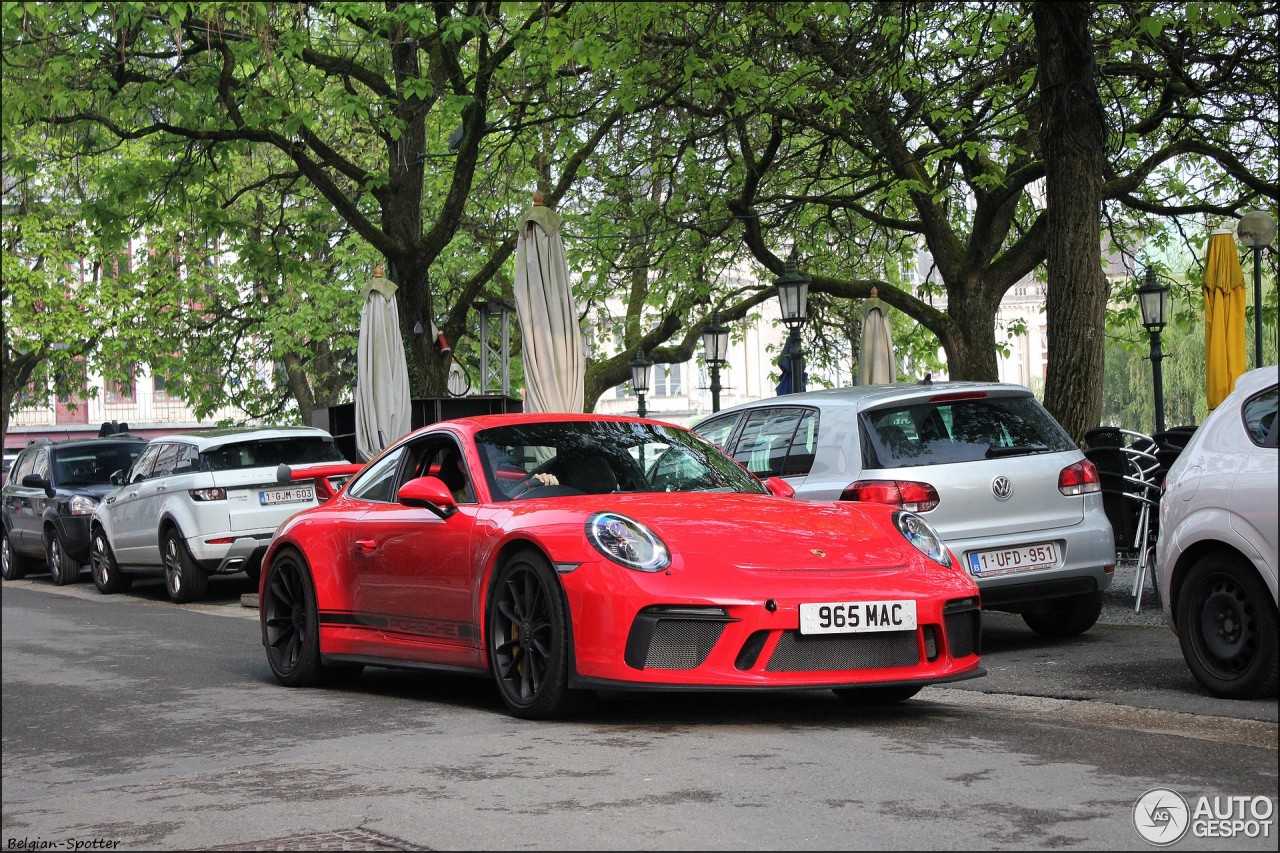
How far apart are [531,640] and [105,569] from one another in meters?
12.8

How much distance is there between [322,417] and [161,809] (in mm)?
17343

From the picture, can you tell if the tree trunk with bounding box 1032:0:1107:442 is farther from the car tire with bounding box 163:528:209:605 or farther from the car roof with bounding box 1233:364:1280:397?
the car tire with bounding box 163:528:209:605

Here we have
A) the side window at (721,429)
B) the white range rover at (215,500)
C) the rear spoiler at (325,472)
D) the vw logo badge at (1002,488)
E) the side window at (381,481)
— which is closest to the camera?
the side window at (381,481)

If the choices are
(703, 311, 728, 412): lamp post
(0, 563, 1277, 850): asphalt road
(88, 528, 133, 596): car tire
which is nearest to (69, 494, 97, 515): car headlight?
(88, 528, 133, 596): car tire

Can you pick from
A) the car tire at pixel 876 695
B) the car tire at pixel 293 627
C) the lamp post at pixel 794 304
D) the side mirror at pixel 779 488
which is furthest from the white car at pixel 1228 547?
the lamp post at pixel 794 304

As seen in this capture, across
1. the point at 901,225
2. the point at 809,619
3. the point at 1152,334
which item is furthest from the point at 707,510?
the point at 1152,334

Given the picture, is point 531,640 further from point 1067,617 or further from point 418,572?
point 1067,617

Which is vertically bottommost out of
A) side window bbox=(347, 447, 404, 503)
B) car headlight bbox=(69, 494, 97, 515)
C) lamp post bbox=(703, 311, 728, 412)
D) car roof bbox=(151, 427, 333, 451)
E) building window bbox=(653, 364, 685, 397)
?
car headlight bbox=(69, 494, 97, 515)

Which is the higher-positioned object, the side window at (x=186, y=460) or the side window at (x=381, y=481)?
the side window at (x=186, y=460)

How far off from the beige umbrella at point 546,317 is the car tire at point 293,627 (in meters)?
6.70

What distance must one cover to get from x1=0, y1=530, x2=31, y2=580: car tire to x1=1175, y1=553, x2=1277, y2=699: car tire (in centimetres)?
1879

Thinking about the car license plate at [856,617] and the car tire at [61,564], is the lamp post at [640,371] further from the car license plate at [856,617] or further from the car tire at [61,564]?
the car license plate at [856,617]

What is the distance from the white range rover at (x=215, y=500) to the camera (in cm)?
1609

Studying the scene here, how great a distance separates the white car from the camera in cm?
705
